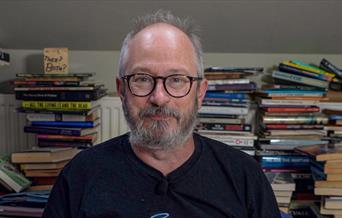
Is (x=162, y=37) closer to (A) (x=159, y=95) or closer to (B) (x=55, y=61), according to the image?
(A) (x=159, y=95)

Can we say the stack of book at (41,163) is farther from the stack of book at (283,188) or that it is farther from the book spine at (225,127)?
the stack of book at (283,188)

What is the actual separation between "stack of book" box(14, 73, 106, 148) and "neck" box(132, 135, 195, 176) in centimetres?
69

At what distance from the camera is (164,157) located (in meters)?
0.91

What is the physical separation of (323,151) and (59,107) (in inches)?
46.5

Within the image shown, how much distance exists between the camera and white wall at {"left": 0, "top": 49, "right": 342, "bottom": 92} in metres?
1.76

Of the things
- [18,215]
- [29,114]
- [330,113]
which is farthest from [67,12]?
[330,113]

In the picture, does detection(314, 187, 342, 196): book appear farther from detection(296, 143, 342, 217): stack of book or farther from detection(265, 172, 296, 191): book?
detection(265, 172, 296, 191): book

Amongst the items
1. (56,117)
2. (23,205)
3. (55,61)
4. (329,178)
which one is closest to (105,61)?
(55,61)

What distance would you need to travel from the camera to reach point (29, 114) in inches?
61.6

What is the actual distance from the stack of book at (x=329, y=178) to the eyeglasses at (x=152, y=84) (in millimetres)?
736

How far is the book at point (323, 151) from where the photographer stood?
4.20ft

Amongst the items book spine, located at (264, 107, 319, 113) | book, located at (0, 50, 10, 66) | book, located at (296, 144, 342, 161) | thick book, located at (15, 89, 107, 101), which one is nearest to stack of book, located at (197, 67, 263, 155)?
book spine, located at (264, 107, 319, 113)

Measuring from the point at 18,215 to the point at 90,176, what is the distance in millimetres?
481

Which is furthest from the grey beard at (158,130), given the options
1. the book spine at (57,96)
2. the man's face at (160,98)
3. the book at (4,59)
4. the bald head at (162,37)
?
the book at (4,59)
